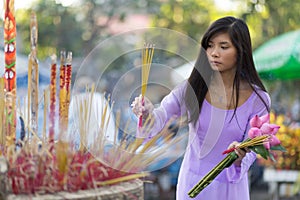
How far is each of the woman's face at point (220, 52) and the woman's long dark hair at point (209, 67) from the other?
14 millimetres

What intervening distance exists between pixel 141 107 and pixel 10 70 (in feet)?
1.48

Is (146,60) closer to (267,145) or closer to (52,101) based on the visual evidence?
(52,101)

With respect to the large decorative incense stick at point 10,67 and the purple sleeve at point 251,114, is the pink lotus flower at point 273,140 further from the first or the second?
the large decorative incense stick at point 10,67

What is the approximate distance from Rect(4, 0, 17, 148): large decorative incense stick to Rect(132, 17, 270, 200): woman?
662mm

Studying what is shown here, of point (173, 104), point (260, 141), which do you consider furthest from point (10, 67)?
point (260, 141)

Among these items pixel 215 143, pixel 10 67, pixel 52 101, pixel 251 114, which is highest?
pixel 10 67

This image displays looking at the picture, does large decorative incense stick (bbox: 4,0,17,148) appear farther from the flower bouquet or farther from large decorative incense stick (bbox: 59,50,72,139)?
the flower bouquet

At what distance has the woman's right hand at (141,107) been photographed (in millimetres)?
2076

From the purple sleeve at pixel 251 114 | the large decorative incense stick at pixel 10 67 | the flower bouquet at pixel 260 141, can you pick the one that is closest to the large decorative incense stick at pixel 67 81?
the large decorative incense stick at pixel 10 67

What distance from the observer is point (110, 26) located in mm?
12375

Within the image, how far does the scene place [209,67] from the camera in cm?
239

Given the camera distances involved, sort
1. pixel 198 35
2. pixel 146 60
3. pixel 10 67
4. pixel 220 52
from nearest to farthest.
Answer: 1. pixel 10 67
2. pixel 146 60
3. pixel 220 52
4. pixel 198 35

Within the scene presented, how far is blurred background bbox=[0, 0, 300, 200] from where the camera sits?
6.17 m

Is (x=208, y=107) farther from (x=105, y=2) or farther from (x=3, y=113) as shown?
(x=105, y=2)
